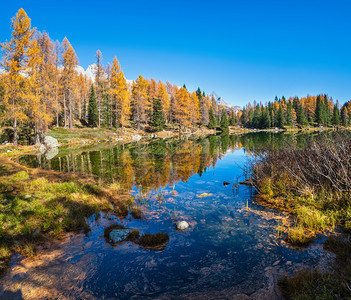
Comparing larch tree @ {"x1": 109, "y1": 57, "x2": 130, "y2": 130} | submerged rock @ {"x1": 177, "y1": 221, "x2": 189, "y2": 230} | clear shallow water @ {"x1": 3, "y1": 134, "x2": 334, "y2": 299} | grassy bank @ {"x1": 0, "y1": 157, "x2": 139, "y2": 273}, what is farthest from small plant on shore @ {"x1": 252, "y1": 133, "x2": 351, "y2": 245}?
larch tree @ {"x1": 109, "y1": 57, "x2": 130, "y2": 130}

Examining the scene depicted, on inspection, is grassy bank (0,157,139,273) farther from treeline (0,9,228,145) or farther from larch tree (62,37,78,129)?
larch tree (62,37,78,129)

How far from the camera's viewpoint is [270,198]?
383 inches

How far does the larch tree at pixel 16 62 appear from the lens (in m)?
25.2

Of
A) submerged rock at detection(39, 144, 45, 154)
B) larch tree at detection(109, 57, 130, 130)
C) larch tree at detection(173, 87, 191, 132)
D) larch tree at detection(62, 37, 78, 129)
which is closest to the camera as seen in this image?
submerged rock at detection(39, 144, 45, 154)

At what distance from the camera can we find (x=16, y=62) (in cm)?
2548

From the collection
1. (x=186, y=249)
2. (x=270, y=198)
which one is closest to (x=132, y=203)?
(x=186, y=249)

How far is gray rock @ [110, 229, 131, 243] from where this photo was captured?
6.76 metres

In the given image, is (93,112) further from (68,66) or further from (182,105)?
(182,105)

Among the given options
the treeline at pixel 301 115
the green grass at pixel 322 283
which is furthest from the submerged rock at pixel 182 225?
the treeline at pixel 301 115

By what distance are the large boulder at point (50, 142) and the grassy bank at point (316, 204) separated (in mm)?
32547

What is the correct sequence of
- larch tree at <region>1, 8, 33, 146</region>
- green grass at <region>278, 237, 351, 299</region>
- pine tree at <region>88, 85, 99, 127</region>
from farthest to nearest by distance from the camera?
pine tree at <region>88, 85, 99, 127</region> → larch tree at <region>1, 8, 33, 146</region> → green grass at <region>278, 237, 351, 299</region>

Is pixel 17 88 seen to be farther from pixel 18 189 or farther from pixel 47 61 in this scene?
pixel 18 189

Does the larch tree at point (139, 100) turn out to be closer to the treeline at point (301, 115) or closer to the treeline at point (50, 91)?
the treeline at point (50, 91)

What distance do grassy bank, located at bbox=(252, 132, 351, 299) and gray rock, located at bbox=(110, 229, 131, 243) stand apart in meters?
4.82
